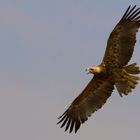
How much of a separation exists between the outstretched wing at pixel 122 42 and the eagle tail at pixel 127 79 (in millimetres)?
327

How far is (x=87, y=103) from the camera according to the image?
1816cm

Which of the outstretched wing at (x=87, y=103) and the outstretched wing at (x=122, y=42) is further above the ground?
the outstretched wing at (x=122, y=42)

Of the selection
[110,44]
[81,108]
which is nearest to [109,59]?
[110,44]

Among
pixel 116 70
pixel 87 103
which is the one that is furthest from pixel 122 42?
pixel 87 103

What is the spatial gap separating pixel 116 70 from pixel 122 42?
2.87 feet

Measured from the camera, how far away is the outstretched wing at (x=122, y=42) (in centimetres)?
1711

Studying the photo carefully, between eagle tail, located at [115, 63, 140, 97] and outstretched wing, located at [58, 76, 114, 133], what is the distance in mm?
503

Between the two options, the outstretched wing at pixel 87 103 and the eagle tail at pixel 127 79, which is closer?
the eagle tail at pixel 127 79

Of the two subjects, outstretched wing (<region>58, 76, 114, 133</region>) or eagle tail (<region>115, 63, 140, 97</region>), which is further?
outstretched wing (<region>58, 76, 114, 133</region>)

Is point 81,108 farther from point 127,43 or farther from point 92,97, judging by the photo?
point 127,43

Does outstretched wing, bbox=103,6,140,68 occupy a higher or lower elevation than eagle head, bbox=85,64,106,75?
higher

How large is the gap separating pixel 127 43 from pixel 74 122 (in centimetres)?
319

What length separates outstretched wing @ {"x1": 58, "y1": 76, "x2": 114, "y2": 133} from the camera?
17953 millimetres

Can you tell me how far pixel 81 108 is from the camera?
18.3 m
